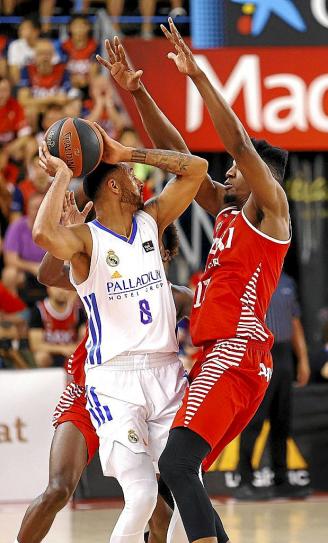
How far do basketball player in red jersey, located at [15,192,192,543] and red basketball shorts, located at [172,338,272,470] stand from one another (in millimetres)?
691

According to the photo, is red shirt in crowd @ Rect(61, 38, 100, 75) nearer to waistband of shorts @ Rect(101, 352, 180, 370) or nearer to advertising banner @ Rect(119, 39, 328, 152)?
advertising banner @ Rect(119, 39, 328, 152)

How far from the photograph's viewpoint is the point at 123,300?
18.8 ft

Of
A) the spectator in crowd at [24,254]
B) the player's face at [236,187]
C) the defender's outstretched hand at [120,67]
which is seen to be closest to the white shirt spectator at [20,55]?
the spectator in crowd at [24,254]

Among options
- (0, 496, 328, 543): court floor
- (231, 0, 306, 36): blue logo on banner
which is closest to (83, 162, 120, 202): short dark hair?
(0, 496, 328, 543): court floor

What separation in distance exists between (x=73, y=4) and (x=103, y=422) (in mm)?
A: 10713

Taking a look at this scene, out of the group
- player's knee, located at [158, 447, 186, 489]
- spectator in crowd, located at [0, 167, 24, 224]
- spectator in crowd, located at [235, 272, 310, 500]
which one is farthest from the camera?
spectator in crowd, located at [0, 167, 24, 224]

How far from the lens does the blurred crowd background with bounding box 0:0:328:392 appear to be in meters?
11.1

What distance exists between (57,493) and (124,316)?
1090mm

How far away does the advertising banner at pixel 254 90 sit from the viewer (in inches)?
456

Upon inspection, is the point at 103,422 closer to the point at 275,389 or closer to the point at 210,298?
the point at 210,298

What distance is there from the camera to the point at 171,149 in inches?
255

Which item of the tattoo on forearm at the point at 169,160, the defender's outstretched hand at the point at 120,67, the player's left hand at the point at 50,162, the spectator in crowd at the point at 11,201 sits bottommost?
the spectator in crowd at the point at 11,201

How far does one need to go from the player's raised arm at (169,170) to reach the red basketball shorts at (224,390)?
2.63 ft

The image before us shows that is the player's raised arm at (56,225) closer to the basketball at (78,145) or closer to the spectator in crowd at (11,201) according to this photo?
the basketball at (78,145)
